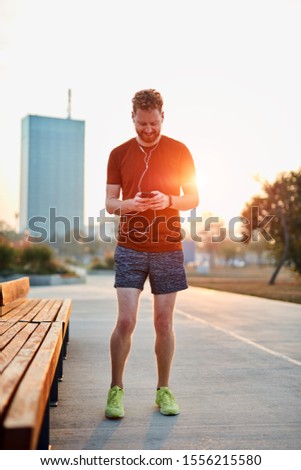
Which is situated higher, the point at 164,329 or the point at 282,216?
the point at 282,216

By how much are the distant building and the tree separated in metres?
82.5

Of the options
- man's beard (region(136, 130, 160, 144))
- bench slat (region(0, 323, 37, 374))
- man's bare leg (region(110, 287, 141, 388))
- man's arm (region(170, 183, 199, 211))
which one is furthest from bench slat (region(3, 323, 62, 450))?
man's beard (region(136, 130, 160, 144))

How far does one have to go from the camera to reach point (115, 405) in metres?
3.58

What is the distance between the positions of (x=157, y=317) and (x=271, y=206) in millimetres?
29615

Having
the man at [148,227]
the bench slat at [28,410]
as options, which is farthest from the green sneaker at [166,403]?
the bench slat at [28,410]

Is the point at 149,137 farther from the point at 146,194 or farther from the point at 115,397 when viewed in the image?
the point at 115,397

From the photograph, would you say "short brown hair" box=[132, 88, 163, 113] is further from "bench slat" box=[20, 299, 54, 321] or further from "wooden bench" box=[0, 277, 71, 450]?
"bench slat" box=[20, 299, 54, 321]

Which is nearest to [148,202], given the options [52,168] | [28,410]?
[28,410]

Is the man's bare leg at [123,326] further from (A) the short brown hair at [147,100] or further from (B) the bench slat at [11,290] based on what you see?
(B) the bench slat at [11,290]

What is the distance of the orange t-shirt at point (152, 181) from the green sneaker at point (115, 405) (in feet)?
2.94

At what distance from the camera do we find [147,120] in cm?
364

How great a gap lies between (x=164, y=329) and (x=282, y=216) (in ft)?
94.1
